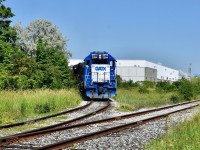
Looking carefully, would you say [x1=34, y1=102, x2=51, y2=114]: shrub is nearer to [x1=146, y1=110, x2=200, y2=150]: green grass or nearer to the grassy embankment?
the grassy embankment

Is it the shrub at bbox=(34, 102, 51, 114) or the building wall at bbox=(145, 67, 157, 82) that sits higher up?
the building wall at bbox=(145, 67, 157, 82)

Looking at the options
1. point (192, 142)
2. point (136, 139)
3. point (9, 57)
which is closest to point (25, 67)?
→ point (9, 57)

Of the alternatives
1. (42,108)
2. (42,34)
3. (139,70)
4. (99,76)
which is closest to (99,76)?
(99,76)

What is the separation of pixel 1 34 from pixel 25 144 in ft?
144

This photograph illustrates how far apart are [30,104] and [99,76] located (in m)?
11.4

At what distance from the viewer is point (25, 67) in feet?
113

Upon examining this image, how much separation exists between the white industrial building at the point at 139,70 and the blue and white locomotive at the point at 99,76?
8487 centimetres

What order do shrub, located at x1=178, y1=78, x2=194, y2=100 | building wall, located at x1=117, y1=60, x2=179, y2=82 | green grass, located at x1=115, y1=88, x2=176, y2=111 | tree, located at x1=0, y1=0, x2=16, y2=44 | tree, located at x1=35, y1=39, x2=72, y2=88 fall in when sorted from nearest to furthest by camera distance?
green grass, located at x1=115, y1=88, x2=176, y2=111 → tree, located at x1=35, y1=39, x2=72, y2=88 → shrub, located at x1=178, y1=78, x2=194, y2=100 → tree, located at x1=0, y1=0, x2=16, y2=44 → building wall, located at x1=117, y1=60, x2=179, y2=82

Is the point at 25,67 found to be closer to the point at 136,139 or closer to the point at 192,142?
the point at 136,139

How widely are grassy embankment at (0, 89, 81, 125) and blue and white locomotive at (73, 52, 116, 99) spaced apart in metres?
4.63

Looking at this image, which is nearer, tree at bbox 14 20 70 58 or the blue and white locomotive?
the blue and white locomotive

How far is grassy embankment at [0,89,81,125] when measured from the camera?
16781 mm

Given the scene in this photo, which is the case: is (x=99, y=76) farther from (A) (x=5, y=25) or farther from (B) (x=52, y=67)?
(A) (x=5, y=25)

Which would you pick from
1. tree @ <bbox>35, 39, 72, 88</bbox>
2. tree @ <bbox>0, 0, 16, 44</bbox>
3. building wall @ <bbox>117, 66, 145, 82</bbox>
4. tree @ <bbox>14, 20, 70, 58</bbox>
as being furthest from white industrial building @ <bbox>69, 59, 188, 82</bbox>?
tree @ <bbox>35, 39, 72, 88</bbox>
